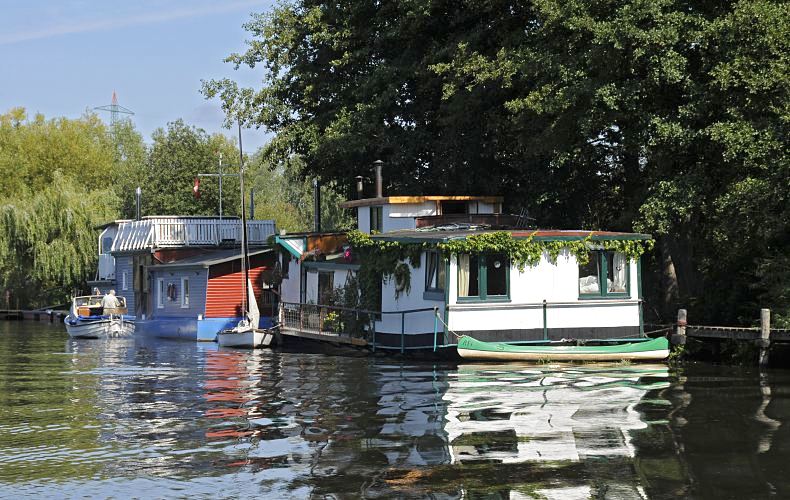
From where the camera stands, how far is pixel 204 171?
81938 millimetres

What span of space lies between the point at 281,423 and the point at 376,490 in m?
6.30

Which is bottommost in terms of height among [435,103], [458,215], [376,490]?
[376,490]

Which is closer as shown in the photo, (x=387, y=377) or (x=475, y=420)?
(x=475, y=420)

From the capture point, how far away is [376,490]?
47.2ft

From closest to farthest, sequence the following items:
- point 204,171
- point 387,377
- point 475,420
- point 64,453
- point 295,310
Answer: point 64,453
point 475,420
point 387,377
point 295,310
point 204,171

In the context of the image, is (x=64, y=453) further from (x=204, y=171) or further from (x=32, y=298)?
(x=204, y=171)

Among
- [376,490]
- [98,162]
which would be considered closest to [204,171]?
[98,162]

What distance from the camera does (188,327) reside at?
49000 mm

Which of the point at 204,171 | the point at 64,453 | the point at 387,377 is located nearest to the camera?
the point at 64,453

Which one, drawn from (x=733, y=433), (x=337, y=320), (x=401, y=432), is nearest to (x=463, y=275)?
(x=337, y=320)

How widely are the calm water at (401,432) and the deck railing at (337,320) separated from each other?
66.9 inches

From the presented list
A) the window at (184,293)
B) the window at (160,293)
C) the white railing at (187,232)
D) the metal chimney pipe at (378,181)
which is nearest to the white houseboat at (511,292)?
the metal chimney pipe at (378,181)

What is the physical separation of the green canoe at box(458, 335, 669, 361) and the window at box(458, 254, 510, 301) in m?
1.50

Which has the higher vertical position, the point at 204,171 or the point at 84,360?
the point at 204,171
